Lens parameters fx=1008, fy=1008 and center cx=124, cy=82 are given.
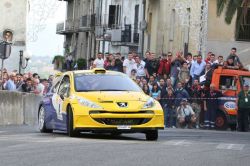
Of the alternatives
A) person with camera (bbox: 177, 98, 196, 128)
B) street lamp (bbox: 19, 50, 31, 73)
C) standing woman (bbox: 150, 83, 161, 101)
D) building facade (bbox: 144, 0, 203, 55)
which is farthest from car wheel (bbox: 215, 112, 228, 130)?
street lamp (bbox: 19, 50, 31, 73)

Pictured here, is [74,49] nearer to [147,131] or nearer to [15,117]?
[15,117]

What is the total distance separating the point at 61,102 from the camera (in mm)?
21031

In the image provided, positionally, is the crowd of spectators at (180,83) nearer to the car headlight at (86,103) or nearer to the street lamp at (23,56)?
the car headlight at (86,103)

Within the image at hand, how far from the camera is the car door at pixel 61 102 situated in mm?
A: 20866

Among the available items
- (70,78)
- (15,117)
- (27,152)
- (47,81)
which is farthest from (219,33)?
(27,152)

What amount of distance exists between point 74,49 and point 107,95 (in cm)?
6664

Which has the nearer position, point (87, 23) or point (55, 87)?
point (55, 87)

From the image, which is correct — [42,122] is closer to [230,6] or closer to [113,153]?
[113,153]

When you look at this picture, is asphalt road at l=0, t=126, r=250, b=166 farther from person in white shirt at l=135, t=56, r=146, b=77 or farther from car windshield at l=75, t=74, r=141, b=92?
person in white shirt at l=135, t=56, r=146, b=77

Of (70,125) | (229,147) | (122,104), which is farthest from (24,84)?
(229,147)

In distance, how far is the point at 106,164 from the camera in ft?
44.1

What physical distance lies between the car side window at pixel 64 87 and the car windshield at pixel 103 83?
24 centimetres

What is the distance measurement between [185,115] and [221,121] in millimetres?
1231

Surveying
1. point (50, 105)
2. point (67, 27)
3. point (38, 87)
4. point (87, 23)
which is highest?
point (87, 23)
